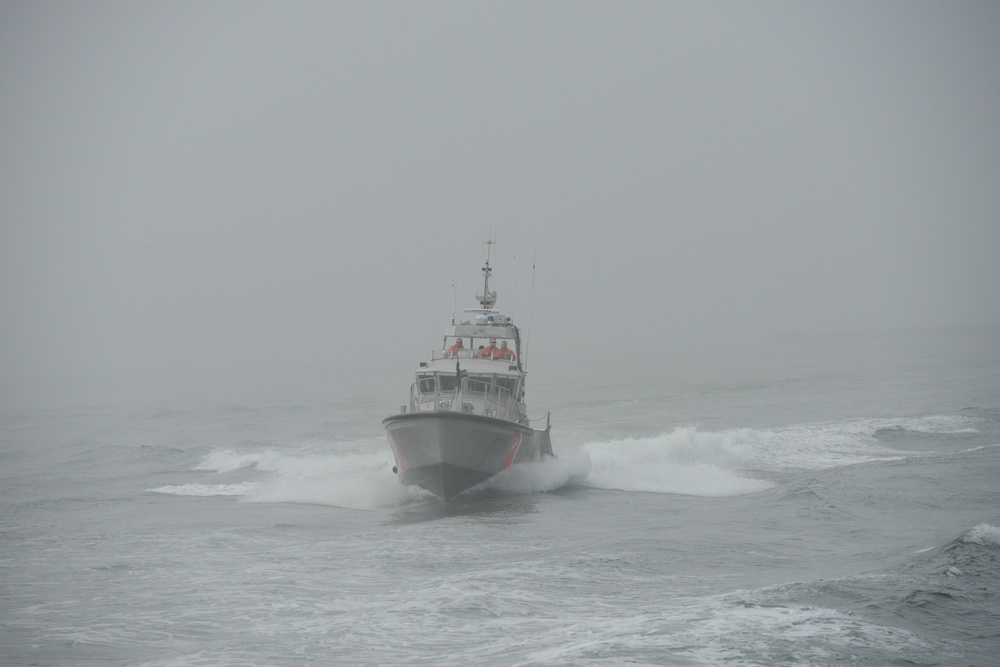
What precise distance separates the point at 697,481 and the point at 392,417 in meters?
8.86

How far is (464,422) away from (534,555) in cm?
594

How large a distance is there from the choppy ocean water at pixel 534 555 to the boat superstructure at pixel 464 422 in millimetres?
792

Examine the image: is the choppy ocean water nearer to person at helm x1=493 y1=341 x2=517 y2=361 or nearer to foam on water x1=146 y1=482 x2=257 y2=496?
foam on water x1=146 y1=482 x2=257 y2=496

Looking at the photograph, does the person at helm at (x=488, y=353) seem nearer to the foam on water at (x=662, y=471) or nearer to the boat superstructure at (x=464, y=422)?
the boat superstructure at (x=464, y=422)

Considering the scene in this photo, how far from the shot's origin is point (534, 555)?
1424cm

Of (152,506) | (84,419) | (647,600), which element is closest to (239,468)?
(152,506)

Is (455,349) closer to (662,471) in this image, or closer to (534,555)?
(662,471)

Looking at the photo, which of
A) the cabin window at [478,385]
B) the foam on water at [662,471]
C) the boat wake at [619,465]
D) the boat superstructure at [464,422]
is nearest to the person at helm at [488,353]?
Result: the boat superstructure at [464,422]

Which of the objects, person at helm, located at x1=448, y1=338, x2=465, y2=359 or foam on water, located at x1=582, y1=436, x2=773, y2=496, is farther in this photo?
person at helm, located at x1=448, y1=338, x2=465, y2=359

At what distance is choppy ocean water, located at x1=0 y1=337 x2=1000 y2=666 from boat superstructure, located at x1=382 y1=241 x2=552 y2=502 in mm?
792

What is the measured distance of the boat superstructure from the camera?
65.3 ft

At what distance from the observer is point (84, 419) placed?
52.3m

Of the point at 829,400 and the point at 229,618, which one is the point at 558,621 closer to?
the point at 229,618

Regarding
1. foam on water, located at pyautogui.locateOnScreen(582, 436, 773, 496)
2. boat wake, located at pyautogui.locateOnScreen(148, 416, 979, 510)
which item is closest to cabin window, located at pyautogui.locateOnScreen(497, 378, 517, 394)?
boat wake, located at pyautogui.locateOnScreen(148, 416, 979, 510)
